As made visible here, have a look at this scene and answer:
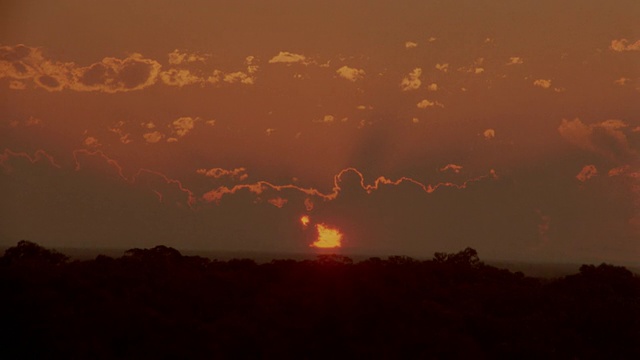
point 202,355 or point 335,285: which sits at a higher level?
point 335,285

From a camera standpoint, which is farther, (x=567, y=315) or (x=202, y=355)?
(x=567, y=315)

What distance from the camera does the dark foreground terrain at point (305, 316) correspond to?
2616 cm

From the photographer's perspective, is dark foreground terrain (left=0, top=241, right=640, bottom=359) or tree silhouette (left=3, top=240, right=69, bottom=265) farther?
tree silhouette (left=3, top=240, right=69, bottom=265)

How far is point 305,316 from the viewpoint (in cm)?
2897

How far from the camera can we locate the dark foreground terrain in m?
26.2

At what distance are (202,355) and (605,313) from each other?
15.0m

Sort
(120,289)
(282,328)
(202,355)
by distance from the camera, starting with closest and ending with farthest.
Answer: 1. (202,355)
2. (282,328)
3. (120,289)

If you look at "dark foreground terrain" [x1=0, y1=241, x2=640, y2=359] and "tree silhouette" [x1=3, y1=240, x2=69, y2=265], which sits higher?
"tree silhouette" [x1=3, y1=240, x2=69, y2=265]

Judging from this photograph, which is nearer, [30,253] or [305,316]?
[305,316]

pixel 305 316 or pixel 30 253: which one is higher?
pixel 30 253

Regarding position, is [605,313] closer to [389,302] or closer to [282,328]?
[389,302]

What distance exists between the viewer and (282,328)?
27.8 meters

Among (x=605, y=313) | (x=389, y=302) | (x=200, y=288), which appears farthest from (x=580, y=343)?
(x=200, y=288)

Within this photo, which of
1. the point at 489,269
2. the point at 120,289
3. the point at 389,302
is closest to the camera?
the point at 389,302
